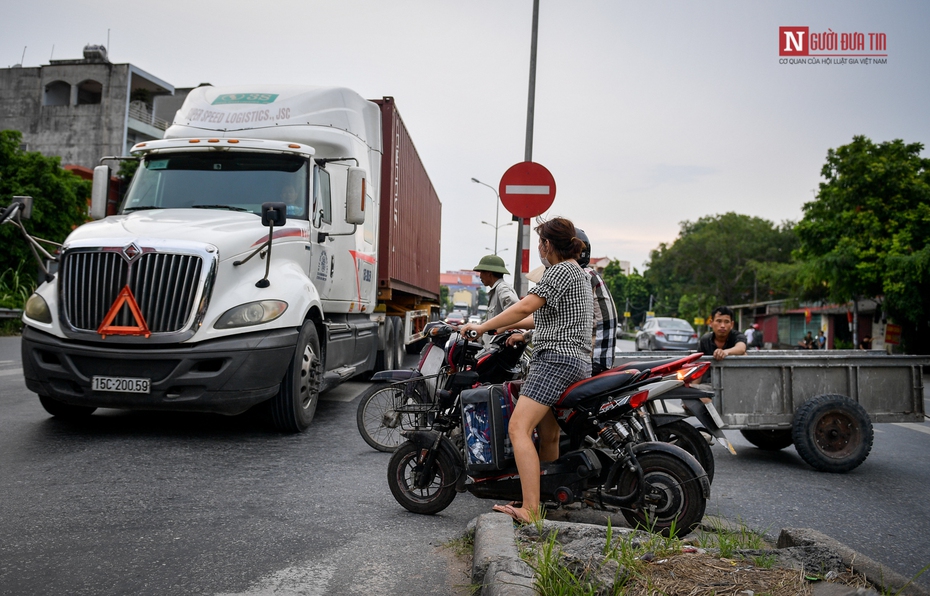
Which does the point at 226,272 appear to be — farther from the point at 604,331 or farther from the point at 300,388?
the point at 604,331

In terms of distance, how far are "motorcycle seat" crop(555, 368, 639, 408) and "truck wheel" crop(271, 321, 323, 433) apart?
3.27 m

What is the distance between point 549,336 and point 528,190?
17.4 ft

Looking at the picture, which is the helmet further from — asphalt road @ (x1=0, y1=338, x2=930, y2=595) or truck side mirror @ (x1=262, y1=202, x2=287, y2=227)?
truck side mirror @ (x1=262, y1=202, x2=287, y2=227)

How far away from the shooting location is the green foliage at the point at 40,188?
94.7ft

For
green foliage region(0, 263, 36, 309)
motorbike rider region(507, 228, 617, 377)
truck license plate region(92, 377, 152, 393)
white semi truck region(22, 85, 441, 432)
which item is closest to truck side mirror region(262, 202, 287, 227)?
white semi truck region(22, 85, 441, 432)

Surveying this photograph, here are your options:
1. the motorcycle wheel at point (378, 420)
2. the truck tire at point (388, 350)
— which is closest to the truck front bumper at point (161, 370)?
the motorcycle wheel at point (378, 420)

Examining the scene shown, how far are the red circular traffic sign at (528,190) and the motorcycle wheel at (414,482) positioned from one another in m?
5.11

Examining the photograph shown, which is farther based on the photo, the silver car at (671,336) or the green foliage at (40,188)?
the green foliage at (40,188)

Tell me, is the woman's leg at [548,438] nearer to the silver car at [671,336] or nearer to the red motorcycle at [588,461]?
the red motorcycle at [588,461]

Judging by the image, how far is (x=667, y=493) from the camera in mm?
4043

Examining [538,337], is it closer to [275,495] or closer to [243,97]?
[275,495]

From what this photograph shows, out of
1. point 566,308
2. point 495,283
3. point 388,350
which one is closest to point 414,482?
point 566,308

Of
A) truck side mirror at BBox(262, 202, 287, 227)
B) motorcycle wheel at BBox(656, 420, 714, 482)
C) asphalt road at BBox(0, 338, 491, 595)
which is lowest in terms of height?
asphalt road at BBox(0, 338, 491, 595)

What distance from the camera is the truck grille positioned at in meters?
6.11
